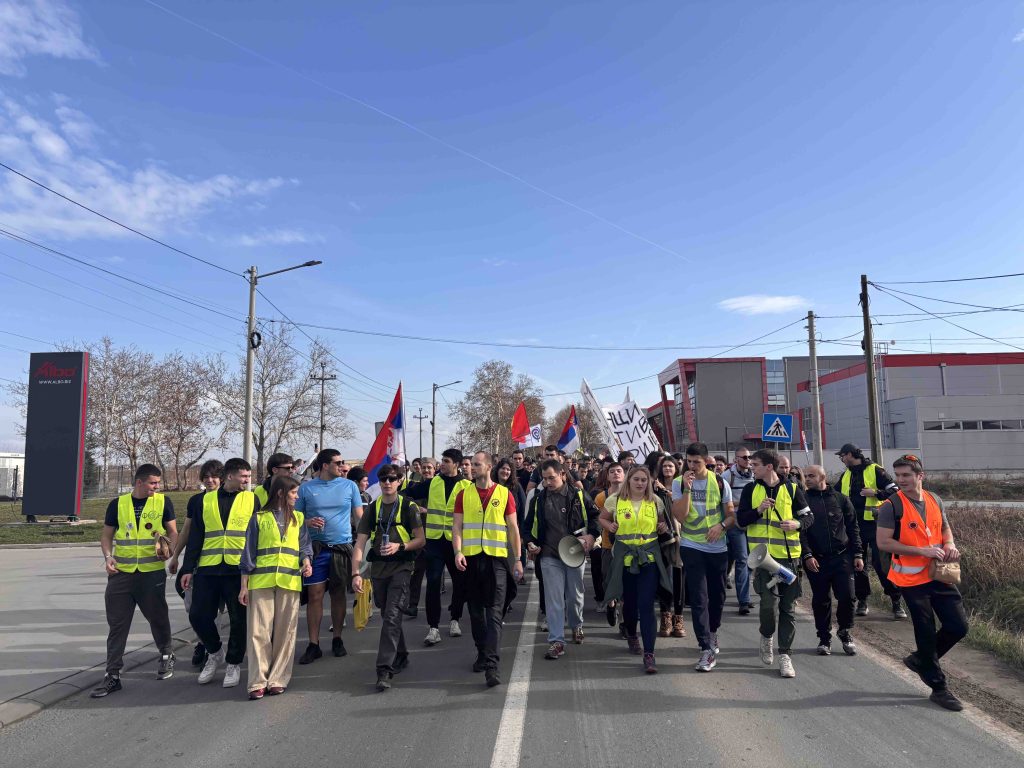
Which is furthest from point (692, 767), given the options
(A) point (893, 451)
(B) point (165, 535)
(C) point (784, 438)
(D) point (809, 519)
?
(A) point (893, 451)

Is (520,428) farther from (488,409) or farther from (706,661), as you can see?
(488,409)

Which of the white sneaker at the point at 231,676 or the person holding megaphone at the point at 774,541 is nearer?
the white sneaker at the point at 231,676

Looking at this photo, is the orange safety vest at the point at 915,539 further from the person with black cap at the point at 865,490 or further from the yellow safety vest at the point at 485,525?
the yellow safety vest at the point at 485,525

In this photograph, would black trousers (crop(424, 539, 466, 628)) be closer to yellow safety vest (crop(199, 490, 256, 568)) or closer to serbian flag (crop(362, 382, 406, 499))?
yellow safety vest (crop(199, 490, 256, 568))

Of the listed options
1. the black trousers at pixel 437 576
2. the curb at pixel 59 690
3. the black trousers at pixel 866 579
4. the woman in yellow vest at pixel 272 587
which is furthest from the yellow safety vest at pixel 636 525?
the curb at pixel 59 690

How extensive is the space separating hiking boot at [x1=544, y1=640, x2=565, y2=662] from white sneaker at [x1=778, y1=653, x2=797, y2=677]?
1.89 meters

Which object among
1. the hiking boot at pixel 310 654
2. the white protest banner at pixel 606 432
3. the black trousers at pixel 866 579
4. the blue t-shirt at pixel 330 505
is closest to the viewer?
the hiking boot at pixel 310 654

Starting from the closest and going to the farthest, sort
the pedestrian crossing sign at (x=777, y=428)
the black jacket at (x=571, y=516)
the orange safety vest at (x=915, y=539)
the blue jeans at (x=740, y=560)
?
the orange safety vest at (x=915, y=539)
the black jacket at (x=571, y=516)
the blue jeans at (x=740, y=560)
the pedestrian crossing sign at (x=777, y=428)

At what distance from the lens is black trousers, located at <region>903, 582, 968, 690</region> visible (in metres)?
5.32

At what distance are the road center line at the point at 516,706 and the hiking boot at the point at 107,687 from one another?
323cm

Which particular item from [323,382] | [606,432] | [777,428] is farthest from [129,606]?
[323,382]

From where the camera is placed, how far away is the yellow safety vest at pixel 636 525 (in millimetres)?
6367

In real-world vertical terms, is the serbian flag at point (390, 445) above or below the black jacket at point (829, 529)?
above

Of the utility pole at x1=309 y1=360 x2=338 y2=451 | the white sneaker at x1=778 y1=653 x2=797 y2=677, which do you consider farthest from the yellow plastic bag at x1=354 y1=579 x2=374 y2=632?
the utility pole at x1=309 y1=360 x2=338 y2=451
